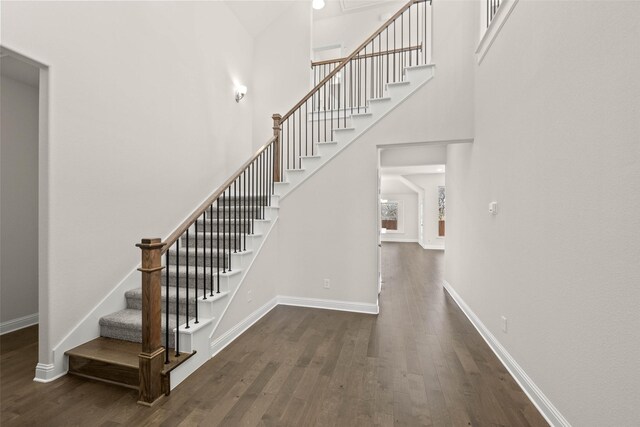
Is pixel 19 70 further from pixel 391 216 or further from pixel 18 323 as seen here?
pixel 391 216

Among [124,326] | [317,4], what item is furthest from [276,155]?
[317,4]

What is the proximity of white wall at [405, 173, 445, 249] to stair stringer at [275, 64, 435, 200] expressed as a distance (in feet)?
23.4

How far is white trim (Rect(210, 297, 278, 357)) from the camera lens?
2.72 metres

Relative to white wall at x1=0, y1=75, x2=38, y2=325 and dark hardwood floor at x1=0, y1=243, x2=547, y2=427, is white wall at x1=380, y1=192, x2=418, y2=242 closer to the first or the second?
dark hardwood floor at x1=0, y1=243, x2=547, y2=427

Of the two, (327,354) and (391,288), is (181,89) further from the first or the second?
(391,288)

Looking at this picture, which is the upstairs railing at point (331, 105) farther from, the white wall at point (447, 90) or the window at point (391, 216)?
the window at point (391, 216)

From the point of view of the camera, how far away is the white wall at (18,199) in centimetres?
311

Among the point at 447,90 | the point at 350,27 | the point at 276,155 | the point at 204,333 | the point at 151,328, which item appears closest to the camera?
the point at 151,328

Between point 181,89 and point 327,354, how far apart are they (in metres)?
3.65

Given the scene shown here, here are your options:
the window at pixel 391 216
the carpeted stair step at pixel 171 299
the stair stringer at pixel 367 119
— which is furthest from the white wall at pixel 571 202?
the window at pixel 391 216

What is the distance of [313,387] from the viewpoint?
2.19 metres

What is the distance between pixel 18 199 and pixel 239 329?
2925mm

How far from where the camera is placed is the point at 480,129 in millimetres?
3232

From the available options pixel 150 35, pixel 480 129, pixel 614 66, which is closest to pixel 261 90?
pixel 150 35
